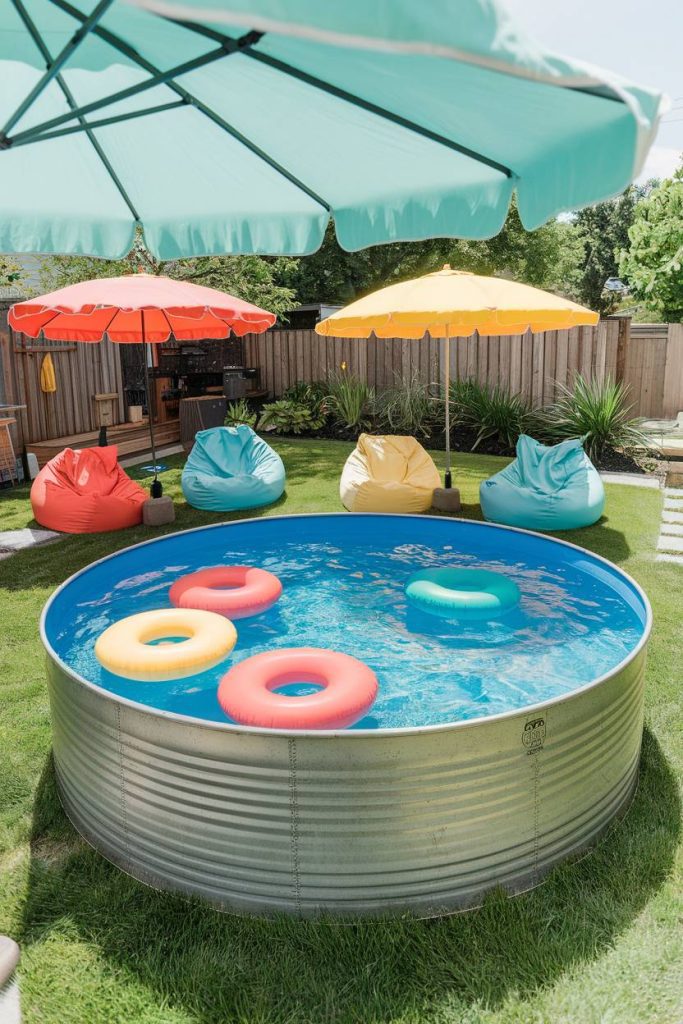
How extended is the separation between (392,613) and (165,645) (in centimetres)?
188

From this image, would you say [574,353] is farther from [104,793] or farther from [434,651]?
[104,793]

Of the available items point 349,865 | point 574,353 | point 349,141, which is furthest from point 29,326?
point 574,353

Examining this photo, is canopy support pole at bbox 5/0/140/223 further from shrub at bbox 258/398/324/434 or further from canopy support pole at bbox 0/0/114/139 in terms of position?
shrub at bbox 258/398/324/434

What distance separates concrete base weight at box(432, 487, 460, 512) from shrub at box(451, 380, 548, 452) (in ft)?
→ 11.9

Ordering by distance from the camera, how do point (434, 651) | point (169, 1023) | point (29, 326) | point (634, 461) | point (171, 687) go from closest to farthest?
point (169, 1023) → point (171, 687) → point (434, 651) → point (29, 326) → point (634, 461)

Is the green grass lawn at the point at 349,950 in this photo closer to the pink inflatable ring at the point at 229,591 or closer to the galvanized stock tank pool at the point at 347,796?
the galvanized stock tank pool at the point at 347,796

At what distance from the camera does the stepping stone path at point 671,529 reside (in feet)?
22.7

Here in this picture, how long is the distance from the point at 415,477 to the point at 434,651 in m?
3.94

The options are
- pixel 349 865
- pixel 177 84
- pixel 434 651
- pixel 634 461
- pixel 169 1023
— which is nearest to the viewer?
pixel 169 1023

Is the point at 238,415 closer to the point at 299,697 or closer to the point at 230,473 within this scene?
the point at 230,473

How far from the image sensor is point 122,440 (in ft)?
41.6

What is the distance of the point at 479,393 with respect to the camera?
12750 millimetres

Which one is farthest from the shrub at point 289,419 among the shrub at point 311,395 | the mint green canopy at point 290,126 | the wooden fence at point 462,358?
the mint green canopy at point 290,126

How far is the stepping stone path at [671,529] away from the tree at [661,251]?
13.0 meters
